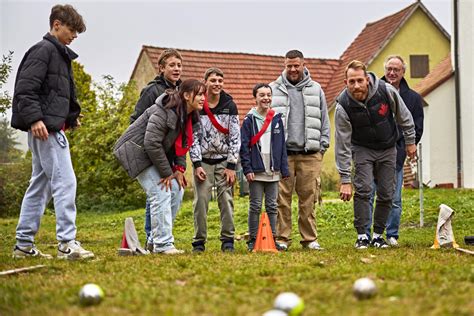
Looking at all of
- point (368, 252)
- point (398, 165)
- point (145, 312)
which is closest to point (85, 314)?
point (145, 312)

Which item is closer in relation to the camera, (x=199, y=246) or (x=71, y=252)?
(x=71, y=252)

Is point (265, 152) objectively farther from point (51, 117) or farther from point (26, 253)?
point (26, 253)

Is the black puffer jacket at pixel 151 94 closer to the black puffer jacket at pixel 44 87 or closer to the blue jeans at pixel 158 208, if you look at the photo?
the blue jeans at pixel 158 208

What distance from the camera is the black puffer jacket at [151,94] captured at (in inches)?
322

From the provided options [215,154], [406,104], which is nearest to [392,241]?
[406,104]

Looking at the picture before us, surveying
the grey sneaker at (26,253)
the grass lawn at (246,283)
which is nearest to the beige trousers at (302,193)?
the grass lawn at (246,283)

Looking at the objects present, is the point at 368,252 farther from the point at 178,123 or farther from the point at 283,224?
the point at 178,123

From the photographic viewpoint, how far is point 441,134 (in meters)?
23.2

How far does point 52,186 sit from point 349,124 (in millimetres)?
3023

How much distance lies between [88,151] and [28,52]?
1737 cm

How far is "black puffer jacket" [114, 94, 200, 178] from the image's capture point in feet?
24.5

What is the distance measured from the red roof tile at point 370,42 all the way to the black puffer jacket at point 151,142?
22.2 m

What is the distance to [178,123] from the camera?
755 centimetres

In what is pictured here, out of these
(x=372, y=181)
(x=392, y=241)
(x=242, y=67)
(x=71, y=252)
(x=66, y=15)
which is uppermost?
(x=242, y=67)
